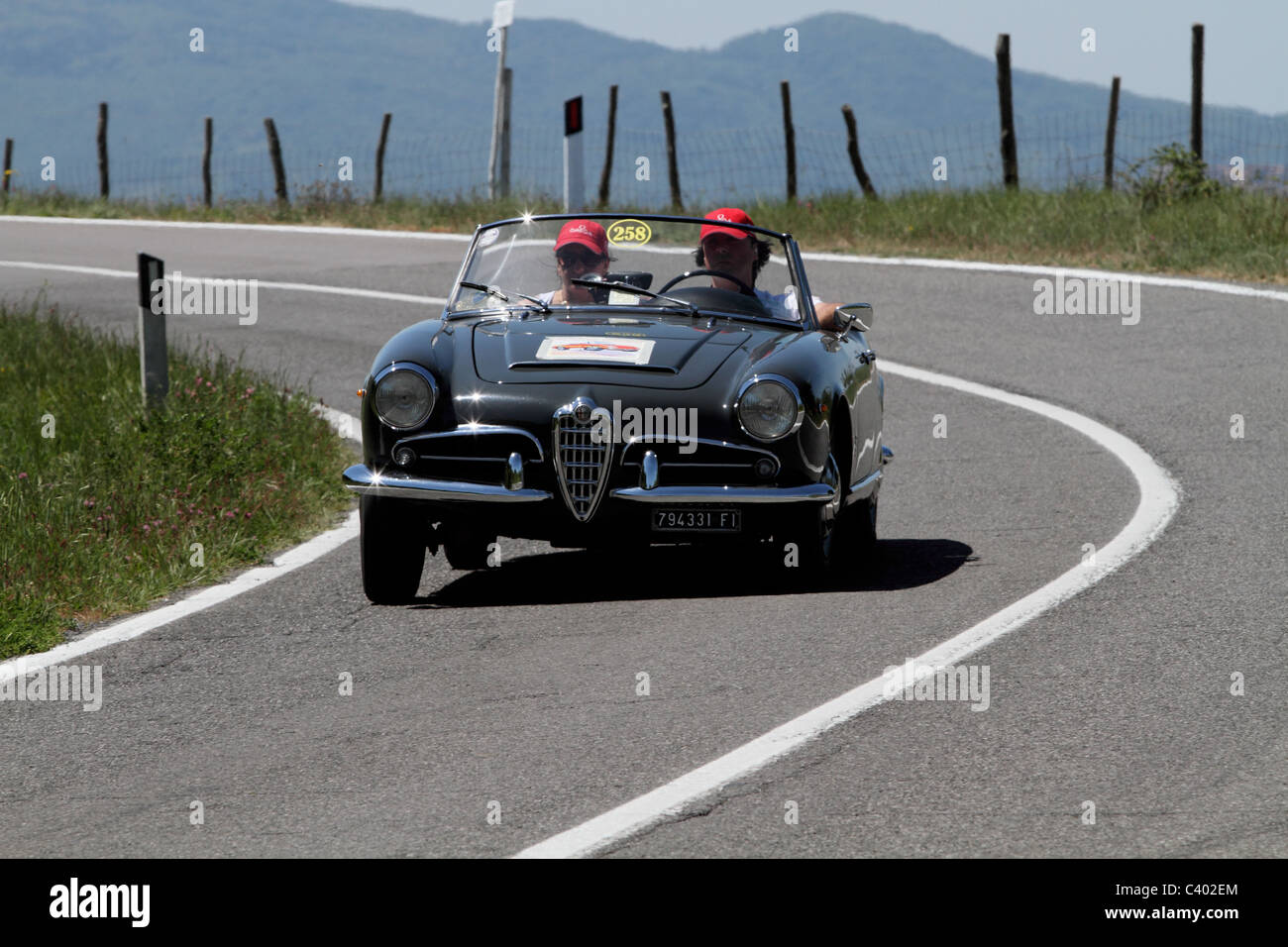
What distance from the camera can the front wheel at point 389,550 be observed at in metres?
6.68

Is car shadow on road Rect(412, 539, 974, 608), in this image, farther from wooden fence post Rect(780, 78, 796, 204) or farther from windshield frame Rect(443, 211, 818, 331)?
wooden fence post Rect(780, 78, 796, 204)

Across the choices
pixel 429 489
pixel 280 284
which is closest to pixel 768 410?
pixel 429 489

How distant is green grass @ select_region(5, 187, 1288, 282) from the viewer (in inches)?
707

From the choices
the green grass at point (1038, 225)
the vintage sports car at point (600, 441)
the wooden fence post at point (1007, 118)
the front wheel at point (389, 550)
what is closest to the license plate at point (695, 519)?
the vintage sports car at point (600, 441)

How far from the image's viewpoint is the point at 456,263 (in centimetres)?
2019

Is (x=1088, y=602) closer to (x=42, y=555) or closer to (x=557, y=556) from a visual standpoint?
(x=557, y=556)

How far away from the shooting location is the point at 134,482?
335 inches

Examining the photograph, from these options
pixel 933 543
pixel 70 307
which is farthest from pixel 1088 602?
pixel 70 307

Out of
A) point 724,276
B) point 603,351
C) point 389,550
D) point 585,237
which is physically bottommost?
point 389,550

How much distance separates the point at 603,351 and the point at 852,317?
1.55 m

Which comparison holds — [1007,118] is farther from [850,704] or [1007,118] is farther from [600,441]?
[850,704]

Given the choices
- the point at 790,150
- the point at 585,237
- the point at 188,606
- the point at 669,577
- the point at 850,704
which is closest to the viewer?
the point at 850,704

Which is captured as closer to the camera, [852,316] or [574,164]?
[852,316]

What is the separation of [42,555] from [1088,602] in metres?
4.09
